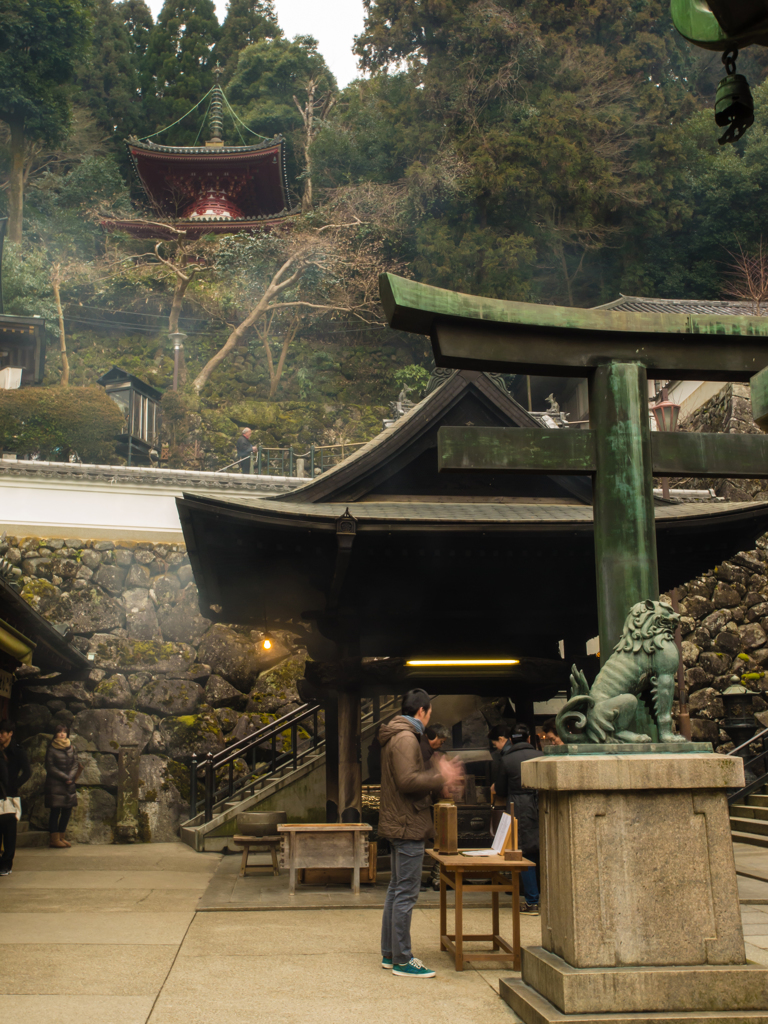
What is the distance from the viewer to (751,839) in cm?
1230

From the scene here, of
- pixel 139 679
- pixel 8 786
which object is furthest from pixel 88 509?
pixel 8 786

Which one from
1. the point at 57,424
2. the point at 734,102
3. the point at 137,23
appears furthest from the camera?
the point at 137,23

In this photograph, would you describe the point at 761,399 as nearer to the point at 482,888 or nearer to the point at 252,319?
the point at 482,888

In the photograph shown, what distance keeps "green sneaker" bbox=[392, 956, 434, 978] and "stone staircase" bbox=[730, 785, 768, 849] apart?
8760 mm

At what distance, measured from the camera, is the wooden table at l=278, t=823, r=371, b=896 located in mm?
7957

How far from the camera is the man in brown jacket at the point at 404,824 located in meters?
5.12

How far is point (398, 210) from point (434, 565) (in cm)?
2773

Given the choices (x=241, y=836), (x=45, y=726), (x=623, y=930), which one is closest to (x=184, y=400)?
(x=45, y=726)

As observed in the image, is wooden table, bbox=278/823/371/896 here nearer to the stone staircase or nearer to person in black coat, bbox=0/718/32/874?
person in black coat, bbox=0/718/32/874

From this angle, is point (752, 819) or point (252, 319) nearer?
point (752, 819)

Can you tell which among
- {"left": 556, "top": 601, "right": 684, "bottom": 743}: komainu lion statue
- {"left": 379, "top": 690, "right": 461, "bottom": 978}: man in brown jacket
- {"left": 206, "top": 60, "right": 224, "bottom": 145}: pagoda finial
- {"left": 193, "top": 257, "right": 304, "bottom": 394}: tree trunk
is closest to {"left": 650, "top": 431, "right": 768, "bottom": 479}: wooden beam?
{"left": 556, "top": 601, "right": 684, "bottom": 743}: komainu lion statue

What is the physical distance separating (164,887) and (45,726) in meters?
8.27

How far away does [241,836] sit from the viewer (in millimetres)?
9688

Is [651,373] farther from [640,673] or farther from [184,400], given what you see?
[184,400]
